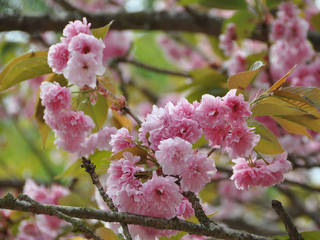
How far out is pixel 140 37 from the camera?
5.17 meters

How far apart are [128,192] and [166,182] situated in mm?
97

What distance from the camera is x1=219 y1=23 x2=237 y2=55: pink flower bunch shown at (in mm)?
2299

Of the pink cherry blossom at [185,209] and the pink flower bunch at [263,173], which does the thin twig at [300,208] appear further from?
the pink cherry blossom at [185,209]

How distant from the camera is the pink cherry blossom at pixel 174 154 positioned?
3.23 feet

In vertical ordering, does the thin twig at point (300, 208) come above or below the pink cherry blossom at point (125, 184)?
below

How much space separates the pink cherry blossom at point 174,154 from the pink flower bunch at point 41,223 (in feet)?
3.45

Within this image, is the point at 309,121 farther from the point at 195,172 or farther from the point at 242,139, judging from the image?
the point at 195,172

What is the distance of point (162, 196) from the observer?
39.3 inches

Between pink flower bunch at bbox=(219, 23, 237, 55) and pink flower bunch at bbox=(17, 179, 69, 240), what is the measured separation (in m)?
1.21

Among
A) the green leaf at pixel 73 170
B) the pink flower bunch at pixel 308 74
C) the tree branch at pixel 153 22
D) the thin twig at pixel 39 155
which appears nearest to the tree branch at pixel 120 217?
the green leaf at pixel 73 170

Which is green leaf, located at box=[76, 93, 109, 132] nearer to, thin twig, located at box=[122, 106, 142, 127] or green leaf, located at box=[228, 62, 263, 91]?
thin twig, located at box=[122, 106, 142, 127]

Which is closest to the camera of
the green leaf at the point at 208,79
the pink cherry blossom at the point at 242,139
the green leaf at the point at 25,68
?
the pink cherry blossom at the point at 242,139

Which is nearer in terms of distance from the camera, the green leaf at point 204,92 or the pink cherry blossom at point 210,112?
the pink cherry blossom at point 210,112

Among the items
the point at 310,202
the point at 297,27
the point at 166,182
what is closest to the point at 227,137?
the point at 166,182
